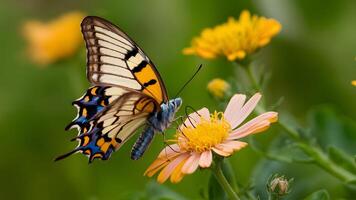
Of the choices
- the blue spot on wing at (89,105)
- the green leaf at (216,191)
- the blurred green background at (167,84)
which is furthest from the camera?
the blurred green background at (167,84)

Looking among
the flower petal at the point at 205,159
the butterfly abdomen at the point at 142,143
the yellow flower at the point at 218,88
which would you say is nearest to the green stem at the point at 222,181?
the flower petal at the point at 205,159

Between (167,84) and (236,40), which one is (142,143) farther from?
(167,84)

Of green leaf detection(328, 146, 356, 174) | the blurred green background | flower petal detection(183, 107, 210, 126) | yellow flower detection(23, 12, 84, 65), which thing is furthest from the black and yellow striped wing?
yellow flower detection(23, 12, 84, 65)

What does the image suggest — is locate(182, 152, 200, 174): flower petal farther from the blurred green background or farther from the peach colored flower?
the blurred green background

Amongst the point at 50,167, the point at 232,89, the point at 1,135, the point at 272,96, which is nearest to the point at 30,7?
the point at 1,135

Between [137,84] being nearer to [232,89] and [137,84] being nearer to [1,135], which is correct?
[232,89]

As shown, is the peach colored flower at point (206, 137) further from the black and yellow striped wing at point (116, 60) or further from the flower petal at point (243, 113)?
the black and yellow striped wing at point (116, 60)

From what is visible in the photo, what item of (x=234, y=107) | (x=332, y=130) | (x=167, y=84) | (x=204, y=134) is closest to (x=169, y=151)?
(x=204, y=134)
